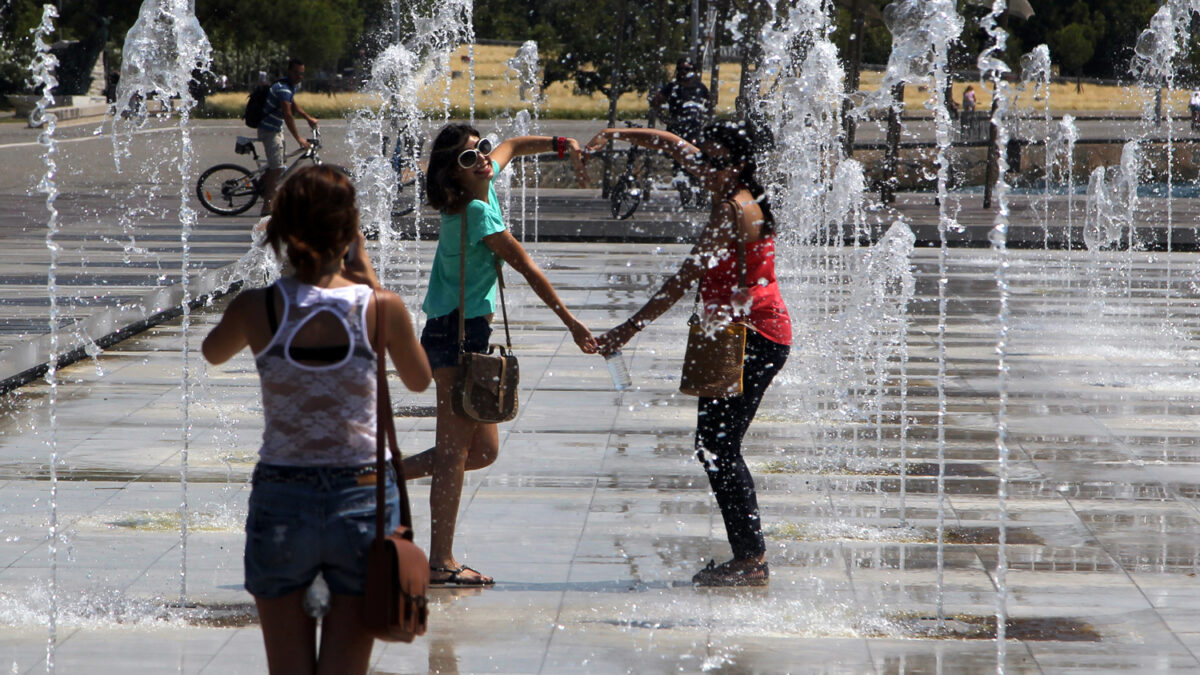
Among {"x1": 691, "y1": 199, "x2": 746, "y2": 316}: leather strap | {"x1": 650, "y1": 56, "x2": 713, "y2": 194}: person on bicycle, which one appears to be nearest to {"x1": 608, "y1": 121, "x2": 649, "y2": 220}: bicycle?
{"x1": 650, "y1": 56, "x2": 713, "y2": 194}: person on bicycle

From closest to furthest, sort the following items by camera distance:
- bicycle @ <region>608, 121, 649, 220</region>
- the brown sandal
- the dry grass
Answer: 1. the brown sandal
2. bicycle @ <region>608, 121, 649, 220</region>
3. the dry grass

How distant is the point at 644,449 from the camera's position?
7.32 m

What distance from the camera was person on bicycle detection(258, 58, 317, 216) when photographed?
671 inches

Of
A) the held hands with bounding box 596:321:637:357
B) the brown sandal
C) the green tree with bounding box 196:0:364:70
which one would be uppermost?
the green tree with bounding box 196:0:364:70

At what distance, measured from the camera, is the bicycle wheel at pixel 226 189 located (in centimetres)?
1877

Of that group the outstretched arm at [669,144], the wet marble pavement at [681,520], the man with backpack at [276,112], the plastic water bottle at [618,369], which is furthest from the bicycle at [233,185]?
the plastic water bottle at [618,369]

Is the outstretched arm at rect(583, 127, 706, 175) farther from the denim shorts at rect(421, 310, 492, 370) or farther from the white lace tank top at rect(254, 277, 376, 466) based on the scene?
the white lace tank top at rect(254, 277, 376, 466)

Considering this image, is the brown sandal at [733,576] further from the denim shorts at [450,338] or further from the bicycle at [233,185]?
the bicycle at [233,185]

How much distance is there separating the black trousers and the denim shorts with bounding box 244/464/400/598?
2.09 meters

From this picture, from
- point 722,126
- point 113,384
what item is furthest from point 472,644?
point 113,384

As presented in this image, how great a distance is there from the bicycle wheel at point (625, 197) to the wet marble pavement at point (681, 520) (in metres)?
8.93

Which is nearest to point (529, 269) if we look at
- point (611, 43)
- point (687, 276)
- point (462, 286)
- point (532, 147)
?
point (462, 286)

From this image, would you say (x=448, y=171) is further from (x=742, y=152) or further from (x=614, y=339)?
(x=742, y=152)

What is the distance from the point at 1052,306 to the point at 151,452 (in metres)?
8.55
